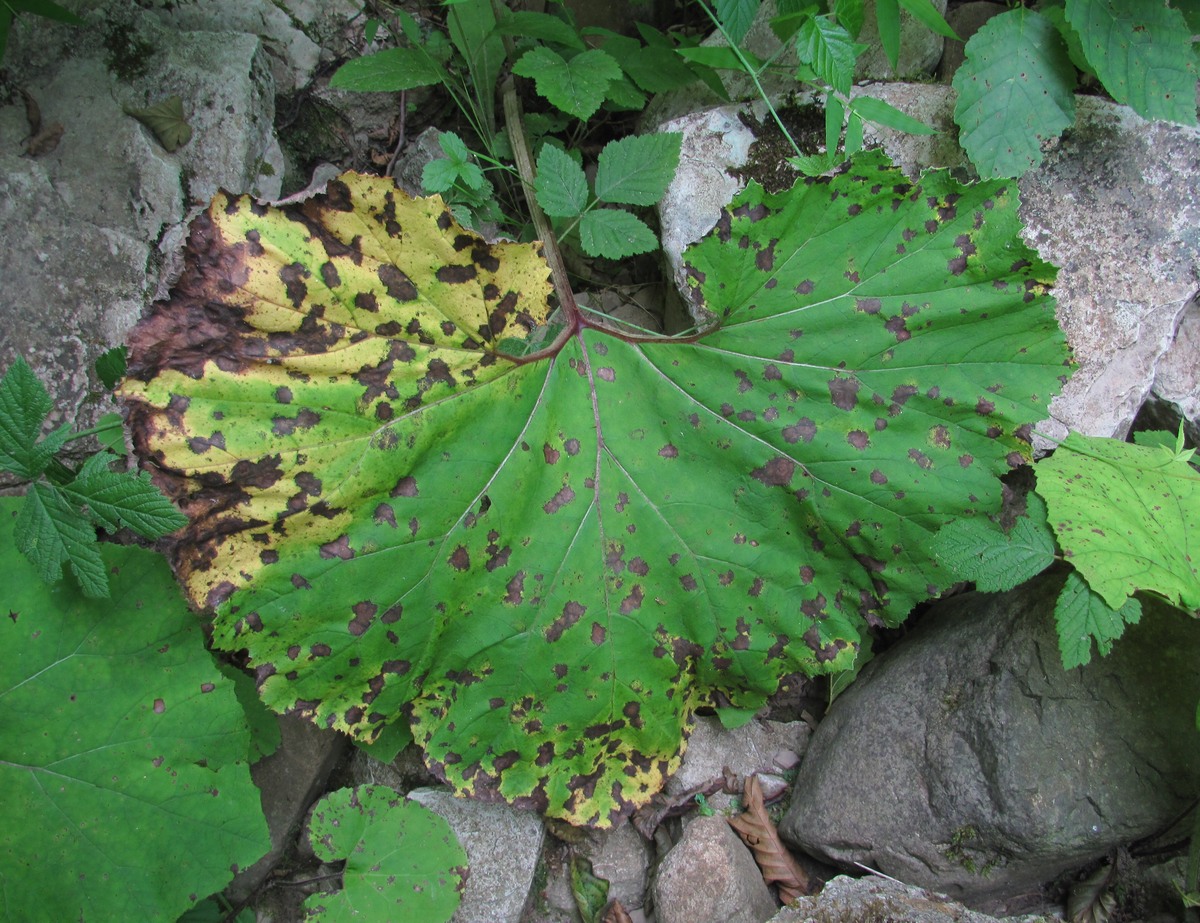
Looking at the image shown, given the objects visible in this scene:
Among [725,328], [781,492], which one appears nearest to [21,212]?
[725,328]

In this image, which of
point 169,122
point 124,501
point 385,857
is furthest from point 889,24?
point 385,857

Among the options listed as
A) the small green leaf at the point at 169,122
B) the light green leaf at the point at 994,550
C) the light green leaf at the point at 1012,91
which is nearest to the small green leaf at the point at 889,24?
the light green leaf at the point at 1012,91

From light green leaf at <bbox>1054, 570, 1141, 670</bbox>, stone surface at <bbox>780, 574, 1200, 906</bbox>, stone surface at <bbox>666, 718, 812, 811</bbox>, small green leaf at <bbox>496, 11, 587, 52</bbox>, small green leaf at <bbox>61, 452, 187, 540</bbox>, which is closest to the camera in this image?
small green leaf at <bbox>61, 452, 187, 540</bbox>

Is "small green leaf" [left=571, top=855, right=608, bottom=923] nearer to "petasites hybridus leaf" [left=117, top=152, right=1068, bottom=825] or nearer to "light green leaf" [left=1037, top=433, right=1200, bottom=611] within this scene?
"petasites hybridus leaf" [left=117, top=152, right=1068, bottom=825]

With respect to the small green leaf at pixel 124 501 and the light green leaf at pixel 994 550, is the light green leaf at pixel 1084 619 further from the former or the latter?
the small green leaf at pixel 124 501

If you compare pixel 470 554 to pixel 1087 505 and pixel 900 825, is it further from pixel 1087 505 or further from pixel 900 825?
pixel 1087 505

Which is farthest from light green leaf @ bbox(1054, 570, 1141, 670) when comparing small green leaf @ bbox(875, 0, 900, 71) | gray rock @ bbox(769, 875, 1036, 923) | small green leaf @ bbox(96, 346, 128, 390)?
small green leaf @ bbox(96, 346, 128, 390)

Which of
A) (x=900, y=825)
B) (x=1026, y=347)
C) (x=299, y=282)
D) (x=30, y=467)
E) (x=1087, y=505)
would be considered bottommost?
(x=900, y=825)
